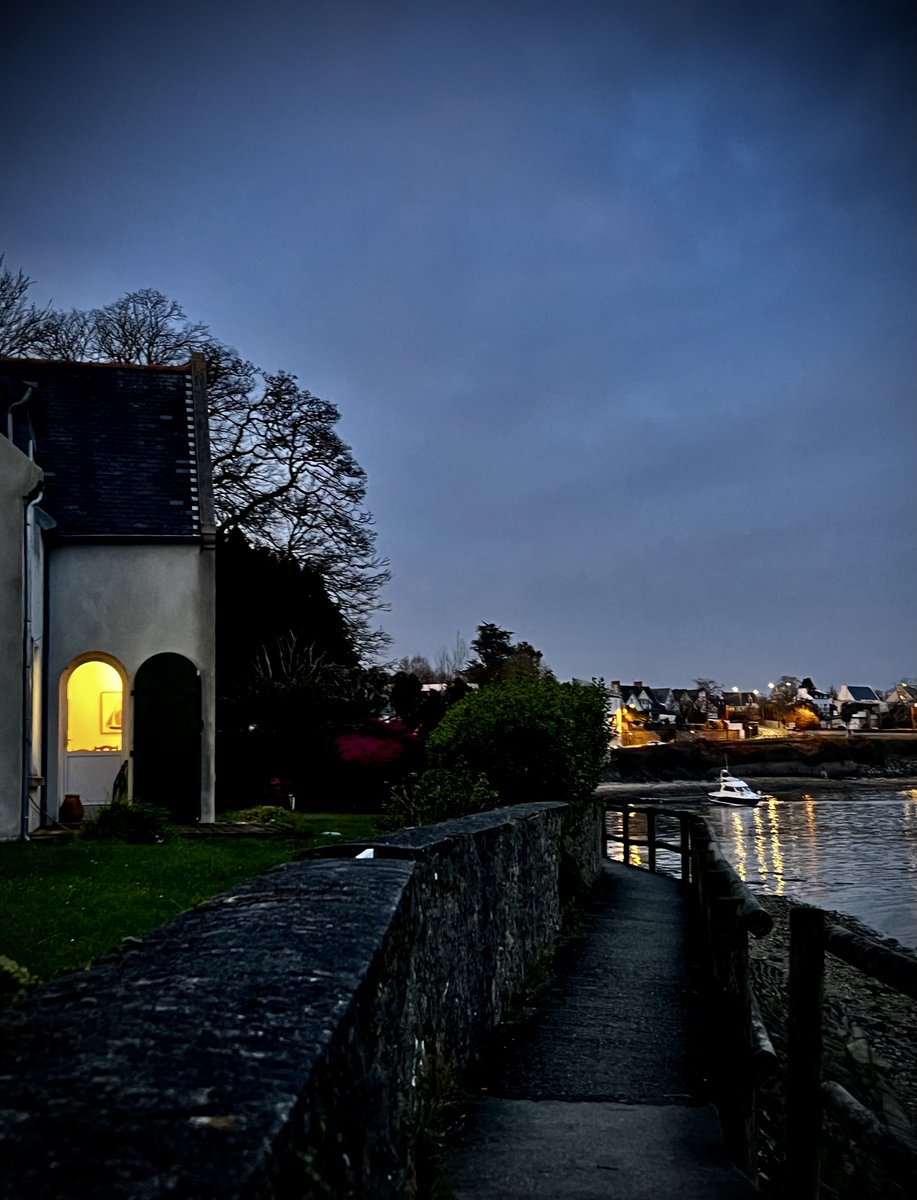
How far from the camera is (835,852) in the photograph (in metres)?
36.9

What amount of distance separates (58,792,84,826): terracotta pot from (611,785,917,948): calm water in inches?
587

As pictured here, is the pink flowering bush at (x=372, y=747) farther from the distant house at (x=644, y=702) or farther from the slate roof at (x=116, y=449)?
the distant house at (x=644, y=702)

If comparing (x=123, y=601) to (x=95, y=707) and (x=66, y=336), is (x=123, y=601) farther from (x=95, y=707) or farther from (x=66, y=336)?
(x=66, y=336)

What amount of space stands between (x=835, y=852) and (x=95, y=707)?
89.3ft

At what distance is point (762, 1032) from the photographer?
15.9 ft

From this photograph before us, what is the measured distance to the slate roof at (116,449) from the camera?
1762cm

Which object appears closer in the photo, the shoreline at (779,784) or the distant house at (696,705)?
the shoreline at (779,784)

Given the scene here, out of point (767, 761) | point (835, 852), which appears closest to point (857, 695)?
point (767, 761)

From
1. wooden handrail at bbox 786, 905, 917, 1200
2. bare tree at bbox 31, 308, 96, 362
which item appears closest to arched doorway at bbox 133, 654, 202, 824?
wooden handrail at bbox 786, 905, 917, 1200

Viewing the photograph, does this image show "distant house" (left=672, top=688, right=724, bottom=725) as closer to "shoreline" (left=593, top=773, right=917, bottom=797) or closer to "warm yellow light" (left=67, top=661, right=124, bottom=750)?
"shoreline" (left=593, top=773, right=917, bottom=797)

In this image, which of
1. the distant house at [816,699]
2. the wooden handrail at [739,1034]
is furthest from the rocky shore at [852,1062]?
the distant house at [816,699]

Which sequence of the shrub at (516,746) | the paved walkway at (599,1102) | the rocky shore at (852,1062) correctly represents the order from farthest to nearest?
1. the shrub at (516,746)
2. the rocky shore at (852,1062)
3. the paved walkway at (599,1102)

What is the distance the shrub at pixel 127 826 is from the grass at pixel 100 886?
26 cm

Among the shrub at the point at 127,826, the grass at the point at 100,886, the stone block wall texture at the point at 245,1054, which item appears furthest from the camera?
the shrub at the point at 127,826
